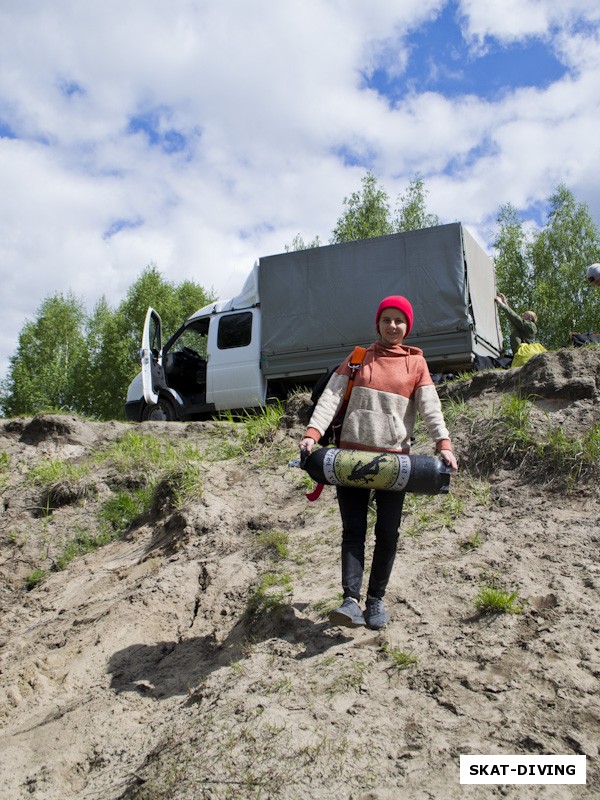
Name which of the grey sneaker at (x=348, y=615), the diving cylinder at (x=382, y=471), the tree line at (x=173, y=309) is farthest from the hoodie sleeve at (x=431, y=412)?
the tree line at (x=173, y=309)

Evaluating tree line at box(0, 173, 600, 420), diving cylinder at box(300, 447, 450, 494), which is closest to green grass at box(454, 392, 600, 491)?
diving cylinder at box(300, 447, 450, 494)

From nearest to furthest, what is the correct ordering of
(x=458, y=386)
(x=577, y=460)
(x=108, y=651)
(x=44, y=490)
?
1. (x=108, y=651)
2. (x=577, y=460)
3. (x=458, y=386)
4. (x=44, y=490)

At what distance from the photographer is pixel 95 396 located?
109ft

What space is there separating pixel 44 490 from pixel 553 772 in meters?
6.25

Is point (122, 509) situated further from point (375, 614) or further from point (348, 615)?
point (348, 615)

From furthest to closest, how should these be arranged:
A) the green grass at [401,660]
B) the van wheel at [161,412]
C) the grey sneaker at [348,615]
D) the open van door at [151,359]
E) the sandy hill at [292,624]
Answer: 1. the van wheel at [161,412]
2. the open van door at [151,359]
3. the grey sneaker at [348,615]
4. the green grass at [401,660]
5. the sandy hill at [292,624]

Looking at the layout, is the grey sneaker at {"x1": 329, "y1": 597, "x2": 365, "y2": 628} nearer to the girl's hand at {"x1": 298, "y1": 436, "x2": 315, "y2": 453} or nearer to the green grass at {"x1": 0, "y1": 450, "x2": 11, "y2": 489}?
the girl's hand at {"x1": 298, "y1": 436, "x2": 315, "y2": 453}

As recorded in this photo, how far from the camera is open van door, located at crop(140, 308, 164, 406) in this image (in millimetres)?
11469

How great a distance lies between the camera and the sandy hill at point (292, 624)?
2.94 meters

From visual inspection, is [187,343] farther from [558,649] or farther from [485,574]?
[558,649]

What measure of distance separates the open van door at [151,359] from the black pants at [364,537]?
26.3 ft

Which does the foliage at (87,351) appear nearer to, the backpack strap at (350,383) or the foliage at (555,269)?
the foliage at (555,269)

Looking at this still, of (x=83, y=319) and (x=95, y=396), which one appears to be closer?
(x=95, y=396)

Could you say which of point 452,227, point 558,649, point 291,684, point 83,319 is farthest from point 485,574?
point 83,319
